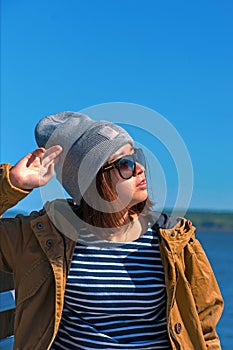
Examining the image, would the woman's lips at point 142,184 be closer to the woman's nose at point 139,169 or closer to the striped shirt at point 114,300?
the woman's nose at point 139,169

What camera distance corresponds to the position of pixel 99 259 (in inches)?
89.1

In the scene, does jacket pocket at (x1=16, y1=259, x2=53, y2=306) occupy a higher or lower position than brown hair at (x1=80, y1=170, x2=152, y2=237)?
lower

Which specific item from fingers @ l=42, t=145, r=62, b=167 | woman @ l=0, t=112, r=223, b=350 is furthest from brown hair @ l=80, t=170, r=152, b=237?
fingers @ l=42, t=145, r=62, b=167

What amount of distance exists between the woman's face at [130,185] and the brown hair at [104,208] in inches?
0.8

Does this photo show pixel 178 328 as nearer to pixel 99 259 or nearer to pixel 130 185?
pixel 99 259

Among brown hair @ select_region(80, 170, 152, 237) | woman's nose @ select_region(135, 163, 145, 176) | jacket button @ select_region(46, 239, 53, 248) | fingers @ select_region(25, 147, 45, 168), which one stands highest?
fingers @ select_region(25, 147, 45, 168)

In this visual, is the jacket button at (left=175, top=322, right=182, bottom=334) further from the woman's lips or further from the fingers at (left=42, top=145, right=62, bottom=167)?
the fingers at (left=42, top=145, right=62, bottom=167)

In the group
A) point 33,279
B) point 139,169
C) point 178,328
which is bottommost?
point 178,328

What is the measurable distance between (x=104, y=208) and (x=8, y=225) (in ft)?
0.95

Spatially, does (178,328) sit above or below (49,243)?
below

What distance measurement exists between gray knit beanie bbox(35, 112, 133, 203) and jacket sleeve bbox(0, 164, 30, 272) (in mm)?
164

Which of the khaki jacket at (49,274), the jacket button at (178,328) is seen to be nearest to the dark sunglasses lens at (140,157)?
the khaki jacket at (49,274)

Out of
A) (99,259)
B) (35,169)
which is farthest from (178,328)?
(35,169)

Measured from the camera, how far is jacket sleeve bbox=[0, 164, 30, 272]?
2180mm
